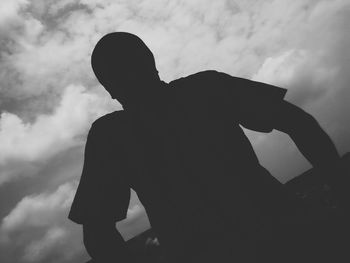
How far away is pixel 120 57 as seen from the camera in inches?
88.5

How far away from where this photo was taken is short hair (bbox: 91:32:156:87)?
2.22 metres

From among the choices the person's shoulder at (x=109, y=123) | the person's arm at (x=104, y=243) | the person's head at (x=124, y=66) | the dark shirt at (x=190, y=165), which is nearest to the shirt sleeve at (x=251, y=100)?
the dark shirt at (x=190, y=165)

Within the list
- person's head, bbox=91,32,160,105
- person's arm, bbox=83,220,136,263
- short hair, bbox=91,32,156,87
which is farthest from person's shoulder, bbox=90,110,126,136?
person's arm, bbox=83,220,136,263

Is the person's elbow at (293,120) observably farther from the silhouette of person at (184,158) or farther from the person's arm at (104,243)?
the person's arm at (104,243)

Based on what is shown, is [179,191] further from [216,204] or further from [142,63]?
[142,63]

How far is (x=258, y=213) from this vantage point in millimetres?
1756

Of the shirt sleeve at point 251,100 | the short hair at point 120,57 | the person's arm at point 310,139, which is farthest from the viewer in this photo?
the short hair at point 120,57

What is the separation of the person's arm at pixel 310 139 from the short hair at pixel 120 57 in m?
1.02

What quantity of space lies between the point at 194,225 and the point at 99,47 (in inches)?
58.0

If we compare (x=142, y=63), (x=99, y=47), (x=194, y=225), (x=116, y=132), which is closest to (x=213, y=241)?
(x=194, y=225)

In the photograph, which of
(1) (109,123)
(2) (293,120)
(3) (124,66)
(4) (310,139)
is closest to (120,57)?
(3) (124,66)

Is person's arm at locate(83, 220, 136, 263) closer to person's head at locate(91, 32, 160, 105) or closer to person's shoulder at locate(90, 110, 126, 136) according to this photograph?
person's shoulder at locate(90, 110, 126, 136)

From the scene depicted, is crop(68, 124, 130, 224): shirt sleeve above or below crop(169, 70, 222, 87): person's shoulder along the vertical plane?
below

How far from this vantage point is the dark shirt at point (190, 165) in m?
1.80
